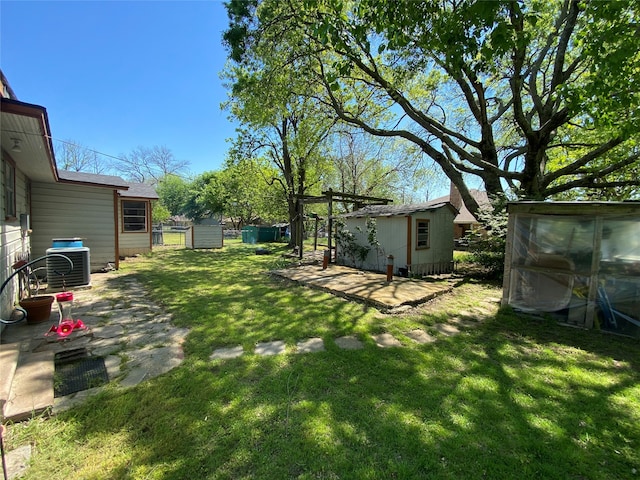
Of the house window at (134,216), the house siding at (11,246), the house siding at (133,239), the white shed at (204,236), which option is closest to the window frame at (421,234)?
the house siding at (11,246)

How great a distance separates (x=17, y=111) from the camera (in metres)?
2.87

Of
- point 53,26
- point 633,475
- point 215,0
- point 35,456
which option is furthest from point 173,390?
point 215,0

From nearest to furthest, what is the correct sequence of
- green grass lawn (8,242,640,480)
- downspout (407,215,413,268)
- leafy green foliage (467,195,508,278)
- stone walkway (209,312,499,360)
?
green grass lawn (8,242,640,480) → stone walkway (209,312,499,360) → leafy green foliage (467,195,508,278) → downspout (407,215,413,268)

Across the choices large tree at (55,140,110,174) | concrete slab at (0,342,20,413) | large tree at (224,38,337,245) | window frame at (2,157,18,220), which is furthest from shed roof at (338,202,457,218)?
large tree at (55,140,110,174)

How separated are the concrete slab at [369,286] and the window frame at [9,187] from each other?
5.37 m

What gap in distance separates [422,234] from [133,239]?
37.7 feet

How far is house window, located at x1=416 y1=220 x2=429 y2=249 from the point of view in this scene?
8.88 metres

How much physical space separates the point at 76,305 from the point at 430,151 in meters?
10.3

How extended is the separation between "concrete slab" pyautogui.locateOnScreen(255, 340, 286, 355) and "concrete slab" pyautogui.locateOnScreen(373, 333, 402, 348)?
1.26 metres

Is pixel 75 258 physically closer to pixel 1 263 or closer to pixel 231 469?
pixel 1 263

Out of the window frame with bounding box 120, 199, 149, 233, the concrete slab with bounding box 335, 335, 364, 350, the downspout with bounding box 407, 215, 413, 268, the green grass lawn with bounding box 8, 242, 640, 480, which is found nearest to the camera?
the green grass lawn with bounding box 8, 242, 640, 480

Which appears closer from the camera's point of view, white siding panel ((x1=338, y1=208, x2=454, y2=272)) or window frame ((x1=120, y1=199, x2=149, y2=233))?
white siding panel ((x1=338, y1=208, x2=454, y2=272))

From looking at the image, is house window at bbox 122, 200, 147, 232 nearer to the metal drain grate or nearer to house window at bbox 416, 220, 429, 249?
the metal drain grate

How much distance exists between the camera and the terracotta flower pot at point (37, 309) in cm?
401
